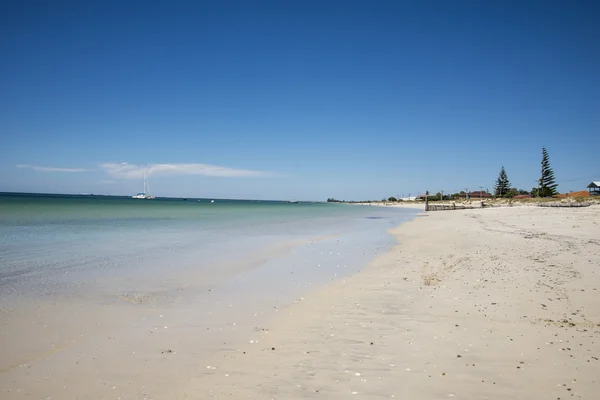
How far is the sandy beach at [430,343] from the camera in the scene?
426cm

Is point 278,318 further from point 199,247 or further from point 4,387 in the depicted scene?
point 199,247

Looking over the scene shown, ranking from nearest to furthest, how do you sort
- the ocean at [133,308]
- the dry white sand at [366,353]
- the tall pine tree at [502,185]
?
1. the dry white sand at [366,353]
2. the ocean at [133,308]
3. the tall pine tree at [502,185]

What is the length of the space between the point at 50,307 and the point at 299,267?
7693 millimetres

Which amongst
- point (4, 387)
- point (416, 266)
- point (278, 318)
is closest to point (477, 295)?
point (416, 266)

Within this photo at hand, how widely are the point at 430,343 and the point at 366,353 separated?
1180 millimetres

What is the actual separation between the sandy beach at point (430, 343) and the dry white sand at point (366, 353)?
0.07ft

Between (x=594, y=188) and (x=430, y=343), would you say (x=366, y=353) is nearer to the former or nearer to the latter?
(x=430, y=343)

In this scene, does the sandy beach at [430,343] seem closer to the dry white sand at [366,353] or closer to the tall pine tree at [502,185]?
the dry white sand at [366,353]

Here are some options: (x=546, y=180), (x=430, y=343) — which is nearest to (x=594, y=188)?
(x=546, y=180)

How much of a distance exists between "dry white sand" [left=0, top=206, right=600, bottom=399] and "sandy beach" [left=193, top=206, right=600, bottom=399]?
2 cm

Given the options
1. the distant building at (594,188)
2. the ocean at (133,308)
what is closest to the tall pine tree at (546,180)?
the distant building at (594,188)

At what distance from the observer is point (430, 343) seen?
18.1 ft

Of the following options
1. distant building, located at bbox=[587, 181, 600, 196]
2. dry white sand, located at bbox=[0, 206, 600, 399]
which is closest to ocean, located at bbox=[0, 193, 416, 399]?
dry white sand, located at bbox=[0, 206, 600, 399]

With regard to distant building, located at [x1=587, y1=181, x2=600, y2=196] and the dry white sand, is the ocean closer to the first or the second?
the dry white sand
